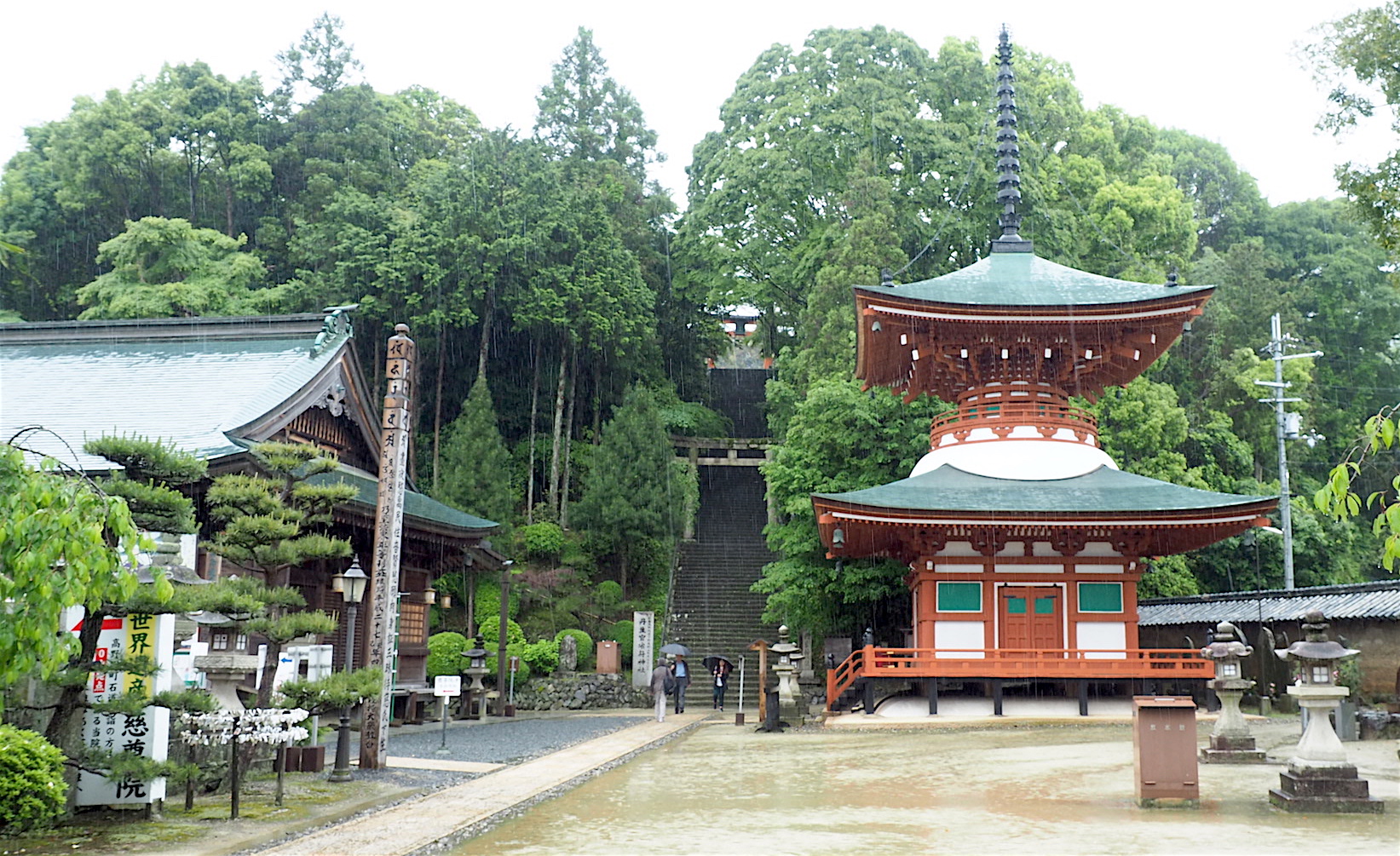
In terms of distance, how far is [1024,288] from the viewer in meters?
22.5

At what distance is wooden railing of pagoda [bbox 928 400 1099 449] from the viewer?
73.0ft

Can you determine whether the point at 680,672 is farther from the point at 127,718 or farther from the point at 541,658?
the point at 127,718

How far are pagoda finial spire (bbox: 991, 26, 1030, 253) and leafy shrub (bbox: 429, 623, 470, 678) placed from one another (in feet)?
49.7

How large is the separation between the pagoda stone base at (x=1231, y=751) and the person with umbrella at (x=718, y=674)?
13.3 m

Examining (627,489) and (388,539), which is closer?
(388,539)

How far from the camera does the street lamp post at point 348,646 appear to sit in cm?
1205

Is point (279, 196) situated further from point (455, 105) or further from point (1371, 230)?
point (1371, 230)

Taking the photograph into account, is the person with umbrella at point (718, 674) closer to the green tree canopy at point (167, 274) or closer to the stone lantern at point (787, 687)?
the stone lantern at point (787, 687)

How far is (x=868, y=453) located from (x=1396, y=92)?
41.8 ft

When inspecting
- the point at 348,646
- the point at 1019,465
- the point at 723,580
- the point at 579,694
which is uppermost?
the point at 1019,465

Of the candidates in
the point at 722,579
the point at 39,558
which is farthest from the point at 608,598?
the point at 39,558

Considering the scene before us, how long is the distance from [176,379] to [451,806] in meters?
13.0

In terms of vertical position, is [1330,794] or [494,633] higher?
[494,633]

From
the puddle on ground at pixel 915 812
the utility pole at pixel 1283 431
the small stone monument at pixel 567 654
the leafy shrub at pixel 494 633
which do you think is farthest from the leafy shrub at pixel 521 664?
the utility pole at pixel 1283 431
